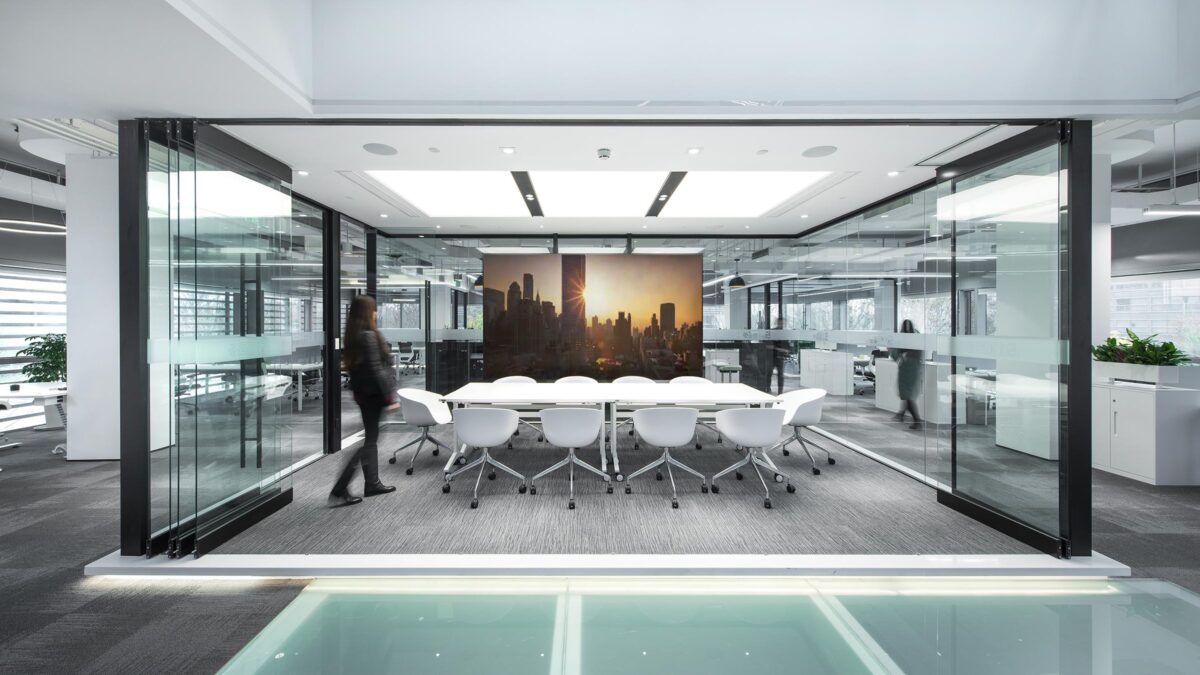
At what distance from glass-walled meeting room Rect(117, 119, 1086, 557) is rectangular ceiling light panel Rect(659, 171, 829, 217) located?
3.77 ft

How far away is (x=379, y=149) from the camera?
3.89 meters

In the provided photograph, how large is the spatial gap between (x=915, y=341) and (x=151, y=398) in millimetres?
6582

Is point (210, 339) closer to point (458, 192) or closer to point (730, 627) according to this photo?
point (458, 192)

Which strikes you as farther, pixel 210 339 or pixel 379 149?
pixel 379 149

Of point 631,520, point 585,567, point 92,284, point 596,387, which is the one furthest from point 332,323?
point 585,567

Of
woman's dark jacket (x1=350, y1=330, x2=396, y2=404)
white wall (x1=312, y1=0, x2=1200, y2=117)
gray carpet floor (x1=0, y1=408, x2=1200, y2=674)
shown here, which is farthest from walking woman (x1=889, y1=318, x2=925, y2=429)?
woman's dark jacket (x1=350, y1=330, x2=396, y2=404)

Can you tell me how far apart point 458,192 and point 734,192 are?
9.74 feet

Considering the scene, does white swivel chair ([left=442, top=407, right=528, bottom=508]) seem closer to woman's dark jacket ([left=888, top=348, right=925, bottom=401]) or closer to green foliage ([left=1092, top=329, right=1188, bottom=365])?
woman's dark jacket ([left=888, top=348, right=925, bottom=401])

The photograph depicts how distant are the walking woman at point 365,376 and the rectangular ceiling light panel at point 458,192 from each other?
1.47 metres

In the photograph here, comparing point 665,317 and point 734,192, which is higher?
point 734,192

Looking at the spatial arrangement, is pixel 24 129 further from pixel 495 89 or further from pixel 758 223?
pixel 758 223

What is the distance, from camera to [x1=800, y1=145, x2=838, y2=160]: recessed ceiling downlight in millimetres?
3807

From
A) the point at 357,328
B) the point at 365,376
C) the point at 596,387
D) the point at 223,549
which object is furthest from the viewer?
the point at 596,387

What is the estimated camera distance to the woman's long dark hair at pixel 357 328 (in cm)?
401
